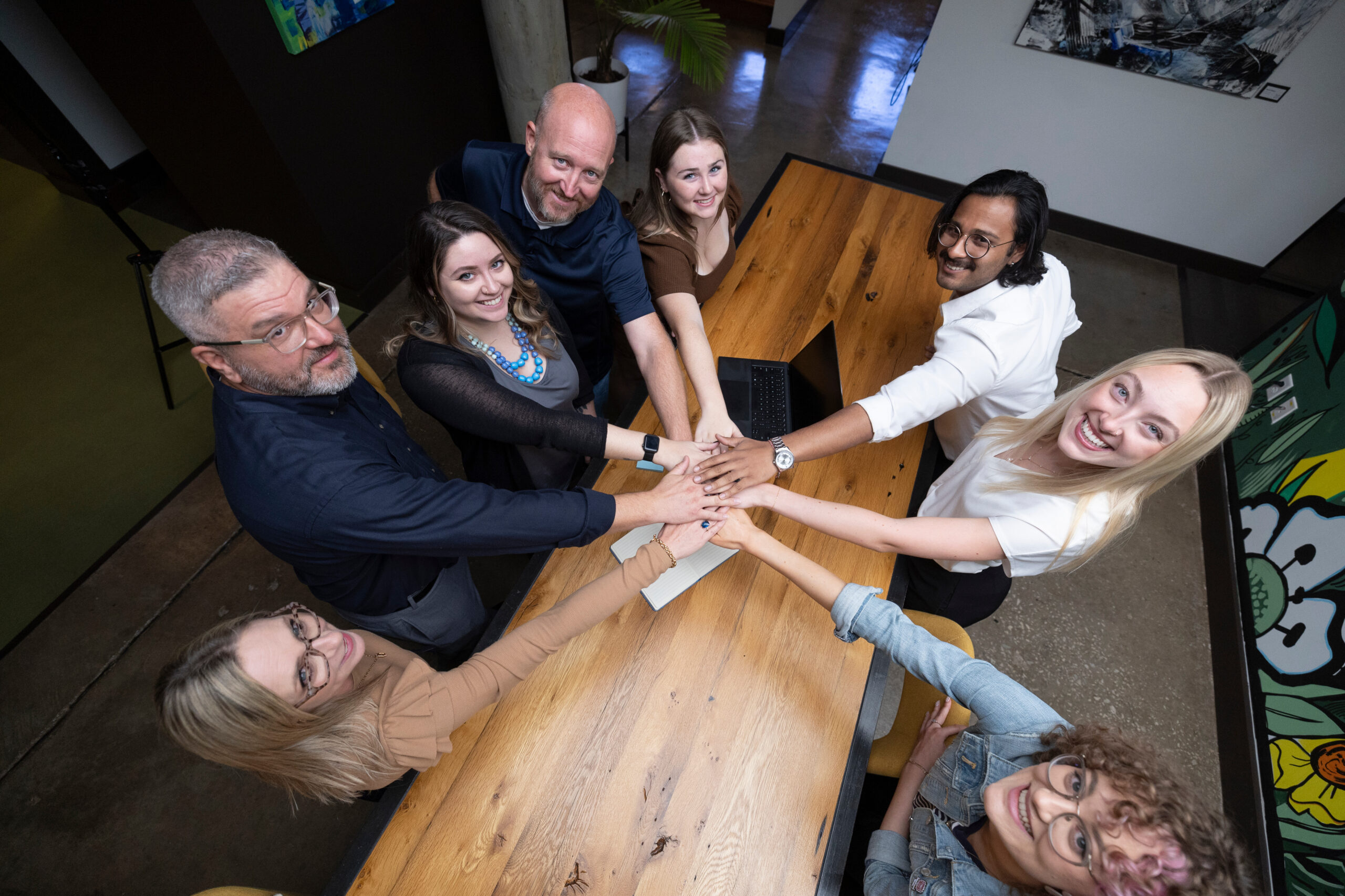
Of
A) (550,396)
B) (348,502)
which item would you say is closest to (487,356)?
(550,396)

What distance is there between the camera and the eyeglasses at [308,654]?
45.2 inches

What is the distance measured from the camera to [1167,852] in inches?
34.0

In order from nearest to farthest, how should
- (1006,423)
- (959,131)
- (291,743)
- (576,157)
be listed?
(291,743) → (1006,423) → (576,157) → (959,131)

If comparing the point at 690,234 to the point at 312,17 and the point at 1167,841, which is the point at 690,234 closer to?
the point at 1167,841

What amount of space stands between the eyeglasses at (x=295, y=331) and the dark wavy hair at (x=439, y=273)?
19 cm

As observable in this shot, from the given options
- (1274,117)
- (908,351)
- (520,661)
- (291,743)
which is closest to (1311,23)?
(1274,117)

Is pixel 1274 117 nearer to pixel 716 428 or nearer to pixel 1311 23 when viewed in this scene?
pixel 1311 23

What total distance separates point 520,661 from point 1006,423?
4.51 ft

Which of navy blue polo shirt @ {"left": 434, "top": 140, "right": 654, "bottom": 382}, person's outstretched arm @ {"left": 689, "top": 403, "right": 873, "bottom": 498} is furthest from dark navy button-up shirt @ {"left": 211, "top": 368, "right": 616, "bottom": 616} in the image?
navy blue polo shirt @ {"left": 434, "top": 140, "right": 654, "bottom": 382}

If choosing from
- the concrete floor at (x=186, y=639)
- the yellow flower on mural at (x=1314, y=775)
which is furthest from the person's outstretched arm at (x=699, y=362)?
the yellow flower on mural at (x=1314, y=775)

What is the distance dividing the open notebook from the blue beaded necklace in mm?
556

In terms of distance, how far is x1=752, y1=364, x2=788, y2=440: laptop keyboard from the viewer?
179 cm

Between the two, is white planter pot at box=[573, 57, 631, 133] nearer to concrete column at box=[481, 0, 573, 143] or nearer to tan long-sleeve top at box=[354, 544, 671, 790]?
concrete column at box=[481, 0, 573, 143]

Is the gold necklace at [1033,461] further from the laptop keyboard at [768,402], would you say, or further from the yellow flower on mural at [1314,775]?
the yellow flower on mural at [1314,775]
